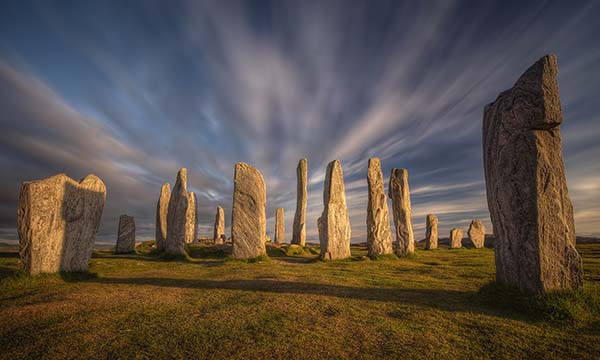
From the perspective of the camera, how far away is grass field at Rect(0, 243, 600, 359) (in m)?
3.35

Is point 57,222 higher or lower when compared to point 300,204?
lower

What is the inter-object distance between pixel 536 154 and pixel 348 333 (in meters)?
4.78

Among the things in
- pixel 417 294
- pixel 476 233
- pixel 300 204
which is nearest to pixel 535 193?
pixel 417 294

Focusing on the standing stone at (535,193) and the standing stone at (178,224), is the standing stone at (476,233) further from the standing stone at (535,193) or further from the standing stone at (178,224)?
the standing stone at (178,224)

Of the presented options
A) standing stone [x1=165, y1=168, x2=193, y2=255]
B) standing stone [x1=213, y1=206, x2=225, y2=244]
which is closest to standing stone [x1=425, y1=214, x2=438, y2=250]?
standing stone [x1=165, y1=168, x2=193, y2=255]

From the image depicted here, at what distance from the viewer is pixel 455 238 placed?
2489 centimetres

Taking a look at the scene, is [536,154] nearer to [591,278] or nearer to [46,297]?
[591,278]

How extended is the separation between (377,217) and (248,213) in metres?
7.14

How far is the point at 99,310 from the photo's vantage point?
5008 mm

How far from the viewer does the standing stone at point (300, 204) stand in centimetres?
2351

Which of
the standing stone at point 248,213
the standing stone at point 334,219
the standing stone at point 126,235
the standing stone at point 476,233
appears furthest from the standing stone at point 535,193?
the standing stone at point 476,233

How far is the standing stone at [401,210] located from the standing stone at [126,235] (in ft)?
59.6

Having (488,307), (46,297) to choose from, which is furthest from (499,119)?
(46,297)

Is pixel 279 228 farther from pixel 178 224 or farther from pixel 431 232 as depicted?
pixel 431 232
